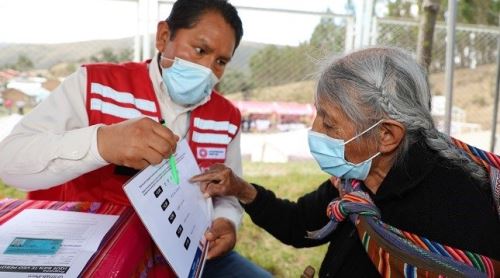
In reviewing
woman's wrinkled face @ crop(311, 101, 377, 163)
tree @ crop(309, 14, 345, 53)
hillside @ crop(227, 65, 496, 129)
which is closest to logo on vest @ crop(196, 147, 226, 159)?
woman's wrinkled face @ crop(311, 101, 377, 163)

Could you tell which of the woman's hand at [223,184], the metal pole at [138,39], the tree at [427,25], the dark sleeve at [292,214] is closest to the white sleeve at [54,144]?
the woman's hand at [223,184]

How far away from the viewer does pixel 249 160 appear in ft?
16.5

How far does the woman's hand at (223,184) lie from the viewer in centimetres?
158

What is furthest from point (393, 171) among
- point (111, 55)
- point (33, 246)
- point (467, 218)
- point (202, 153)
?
point (111, 55)

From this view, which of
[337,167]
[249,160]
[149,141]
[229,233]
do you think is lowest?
[249,160]

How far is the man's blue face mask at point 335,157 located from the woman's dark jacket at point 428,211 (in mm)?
87

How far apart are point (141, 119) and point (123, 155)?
0.36 ft

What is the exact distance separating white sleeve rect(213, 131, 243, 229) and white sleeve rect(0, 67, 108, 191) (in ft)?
2.16

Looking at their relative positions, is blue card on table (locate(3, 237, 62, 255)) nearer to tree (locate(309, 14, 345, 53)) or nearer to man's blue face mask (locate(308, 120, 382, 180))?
man's blue face mask (locate(308, 120, 382, 180))

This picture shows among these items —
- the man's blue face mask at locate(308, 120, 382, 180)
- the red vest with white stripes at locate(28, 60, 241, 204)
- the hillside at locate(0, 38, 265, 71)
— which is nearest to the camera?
the man's blue face mask at locate(308, 120, 382, 180)

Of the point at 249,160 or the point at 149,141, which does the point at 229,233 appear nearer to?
the point at 149,141

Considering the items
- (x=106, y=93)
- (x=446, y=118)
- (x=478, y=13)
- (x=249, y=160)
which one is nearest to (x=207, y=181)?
(x=106, y=93)

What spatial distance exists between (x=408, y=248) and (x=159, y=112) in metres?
1.10

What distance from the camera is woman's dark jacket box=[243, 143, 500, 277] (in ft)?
4.13
